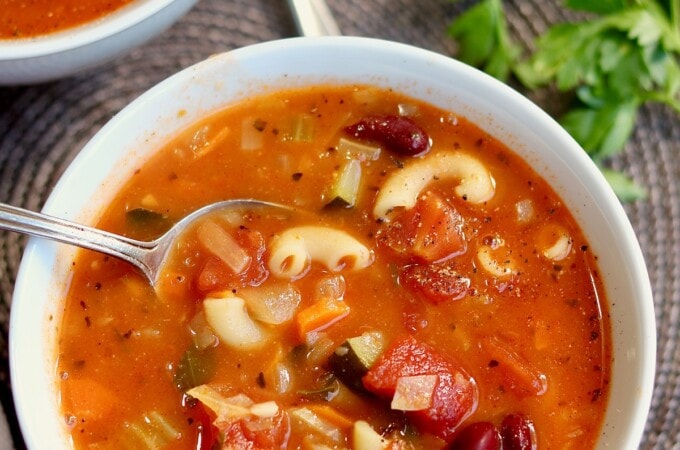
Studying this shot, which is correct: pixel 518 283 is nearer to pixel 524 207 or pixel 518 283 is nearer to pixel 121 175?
pixel 524 207

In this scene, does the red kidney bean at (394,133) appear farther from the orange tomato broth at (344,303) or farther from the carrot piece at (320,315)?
the carrot piece at (320,315)

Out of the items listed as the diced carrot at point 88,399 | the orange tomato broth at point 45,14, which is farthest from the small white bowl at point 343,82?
the orange tomato broth at point 45,14

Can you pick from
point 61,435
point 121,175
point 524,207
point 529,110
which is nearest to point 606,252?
point 524,207

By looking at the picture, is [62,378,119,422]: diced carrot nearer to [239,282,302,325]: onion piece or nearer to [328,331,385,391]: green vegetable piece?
[239,282,302,325]: onion piece

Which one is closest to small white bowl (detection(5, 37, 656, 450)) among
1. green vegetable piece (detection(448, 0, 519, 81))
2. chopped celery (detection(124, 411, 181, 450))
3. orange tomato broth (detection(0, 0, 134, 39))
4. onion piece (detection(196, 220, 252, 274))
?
chopped celery (detection(124, 411, 181, 450))

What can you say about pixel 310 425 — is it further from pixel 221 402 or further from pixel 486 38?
pixel 486 38

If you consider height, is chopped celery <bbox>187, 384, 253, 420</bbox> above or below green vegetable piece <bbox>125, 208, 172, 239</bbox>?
below

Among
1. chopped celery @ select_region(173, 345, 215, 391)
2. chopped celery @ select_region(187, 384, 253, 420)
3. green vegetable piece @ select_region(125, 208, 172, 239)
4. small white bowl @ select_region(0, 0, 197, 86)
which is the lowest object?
chopped celery @ select_region(187, 384, 253, 420)
